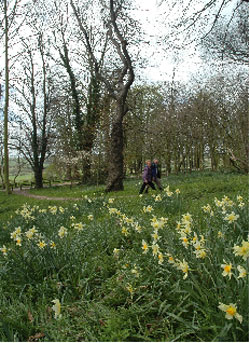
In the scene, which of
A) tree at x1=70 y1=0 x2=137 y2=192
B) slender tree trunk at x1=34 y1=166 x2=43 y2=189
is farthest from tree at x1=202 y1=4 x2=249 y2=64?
slender tree trunk at x1=34 y1=166 x2=43 y2=189

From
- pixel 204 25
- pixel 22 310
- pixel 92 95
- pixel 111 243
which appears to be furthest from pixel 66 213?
pixel 92 95

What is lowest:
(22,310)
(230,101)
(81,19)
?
(22,310)

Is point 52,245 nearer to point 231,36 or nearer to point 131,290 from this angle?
point 131,290

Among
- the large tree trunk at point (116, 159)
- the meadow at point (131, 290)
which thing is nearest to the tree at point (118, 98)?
the large tree trunk at point (116, 159)

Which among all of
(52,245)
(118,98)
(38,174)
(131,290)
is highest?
(118,98)

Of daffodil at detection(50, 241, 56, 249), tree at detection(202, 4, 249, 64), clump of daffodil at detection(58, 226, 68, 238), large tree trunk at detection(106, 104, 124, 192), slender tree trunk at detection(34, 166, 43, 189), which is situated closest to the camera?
daffodil at detection(50, 241, 56, 249)

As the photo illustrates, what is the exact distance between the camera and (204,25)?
6.12 metres

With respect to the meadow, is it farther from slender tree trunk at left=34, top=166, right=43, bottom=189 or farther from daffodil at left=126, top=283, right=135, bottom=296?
slender tree trunk at left=34, top=166, right=43, bottom=189

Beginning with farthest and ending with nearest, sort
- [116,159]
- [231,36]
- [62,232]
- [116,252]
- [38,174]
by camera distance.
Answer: [38,174]
[116,159]
[231,36]
[62,232]
[116,252]

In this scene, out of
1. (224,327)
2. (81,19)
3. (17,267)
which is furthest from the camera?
(81,19)

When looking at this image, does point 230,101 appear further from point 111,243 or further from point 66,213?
point 111,243

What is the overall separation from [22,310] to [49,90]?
23.8 metres

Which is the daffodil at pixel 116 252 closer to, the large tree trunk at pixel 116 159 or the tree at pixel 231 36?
the tree at pixel 231 36

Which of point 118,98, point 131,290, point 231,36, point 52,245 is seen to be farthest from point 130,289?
point 118,98
